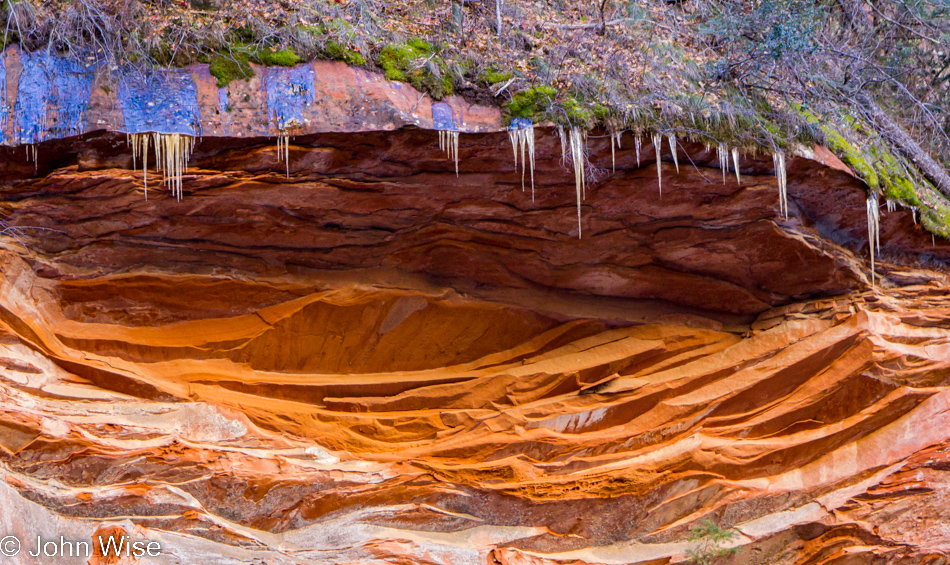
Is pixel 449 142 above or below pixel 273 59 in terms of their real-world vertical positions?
below

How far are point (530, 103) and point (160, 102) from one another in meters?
2.71

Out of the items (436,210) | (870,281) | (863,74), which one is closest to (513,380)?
(436,210)

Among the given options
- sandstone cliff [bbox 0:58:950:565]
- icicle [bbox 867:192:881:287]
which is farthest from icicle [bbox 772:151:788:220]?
icicle [bbox 867:192:881:287]

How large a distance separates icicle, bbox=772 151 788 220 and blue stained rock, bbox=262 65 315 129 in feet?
12.5

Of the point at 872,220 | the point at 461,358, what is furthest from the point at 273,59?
the point at 872,220

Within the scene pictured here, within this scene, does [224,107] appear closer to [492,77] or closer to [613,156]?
[492,77]

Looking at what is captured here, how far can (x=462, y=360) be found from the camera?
21.1ft

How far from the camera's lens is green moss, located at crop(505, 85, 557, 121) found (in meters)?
4.94

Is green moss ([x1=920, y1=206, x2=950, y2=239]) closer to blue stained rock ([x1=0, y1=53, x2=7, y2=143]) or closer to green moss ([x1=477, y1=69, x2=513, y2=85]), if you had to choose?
green moss ([x1=477, y1=69, x2=513, y2=85])

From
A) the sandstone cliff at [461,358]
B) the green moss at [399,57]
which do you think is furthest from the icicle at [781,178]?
the green moss at [399,57]

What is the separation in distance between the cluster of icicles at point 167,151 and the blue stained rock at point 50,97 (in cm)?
36

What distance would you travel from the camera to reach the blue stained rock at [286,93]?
15.3ft

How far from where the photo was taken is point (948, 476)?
6402mm

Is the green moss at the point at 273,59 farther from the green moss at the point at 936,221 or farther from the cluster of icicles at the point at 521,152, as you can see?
the green moss at the point at 936,221
